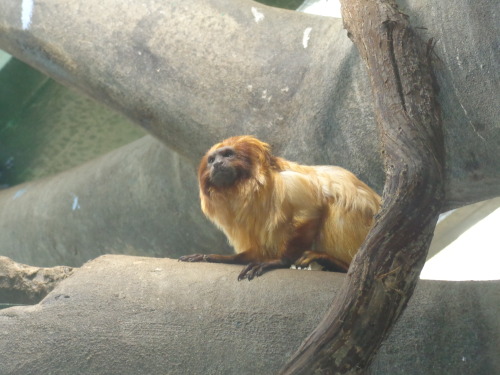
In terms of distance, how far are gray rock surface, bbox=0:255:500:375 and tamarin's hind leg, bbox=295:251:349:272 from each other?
0.31m

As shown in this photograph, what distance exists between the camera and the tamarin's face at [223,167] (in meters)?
3.88

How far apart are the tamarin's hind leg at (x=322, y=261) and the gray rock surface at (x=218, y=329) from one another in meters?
0.31

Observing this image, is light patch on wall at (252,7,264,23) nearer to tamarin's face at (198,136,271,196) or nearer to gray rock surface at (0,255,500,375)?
tamarin's face at (198,136,271,196)

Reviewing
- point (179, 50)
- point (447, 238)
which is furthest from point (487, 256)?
point (179, 50)

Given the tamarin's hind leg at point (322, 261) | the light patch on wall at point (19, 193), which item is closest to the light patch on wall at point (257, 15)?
the tamarin's hind leg at point (322, 261)

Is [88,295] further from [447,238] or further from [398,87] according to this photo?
[447,238]

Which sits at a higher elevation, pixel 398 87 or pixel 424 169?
pixel 398 87

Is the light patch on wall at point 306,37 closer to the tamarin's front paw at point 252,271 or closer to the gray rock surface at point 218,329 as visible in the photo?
the tamarin's front paw at point 252,271

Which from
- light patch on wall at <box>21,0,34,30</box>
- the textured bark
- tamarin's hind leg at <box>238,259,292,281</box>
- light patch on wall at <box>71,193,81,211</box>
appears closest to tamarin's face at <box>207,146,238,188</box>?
tamarin's hind leg at <box>238,259,292,281</box>

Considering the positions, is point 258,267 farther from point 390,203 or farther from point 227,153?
point 390,203

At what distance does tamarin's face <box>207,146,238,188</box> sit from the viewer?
12.7ft

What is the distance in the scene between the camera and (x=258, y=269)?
139 inches

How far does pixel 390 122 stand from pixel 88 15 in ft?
9.20

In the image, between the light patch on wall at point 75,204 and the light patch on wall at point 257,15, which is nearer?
the light patch on wall at point 257,15
